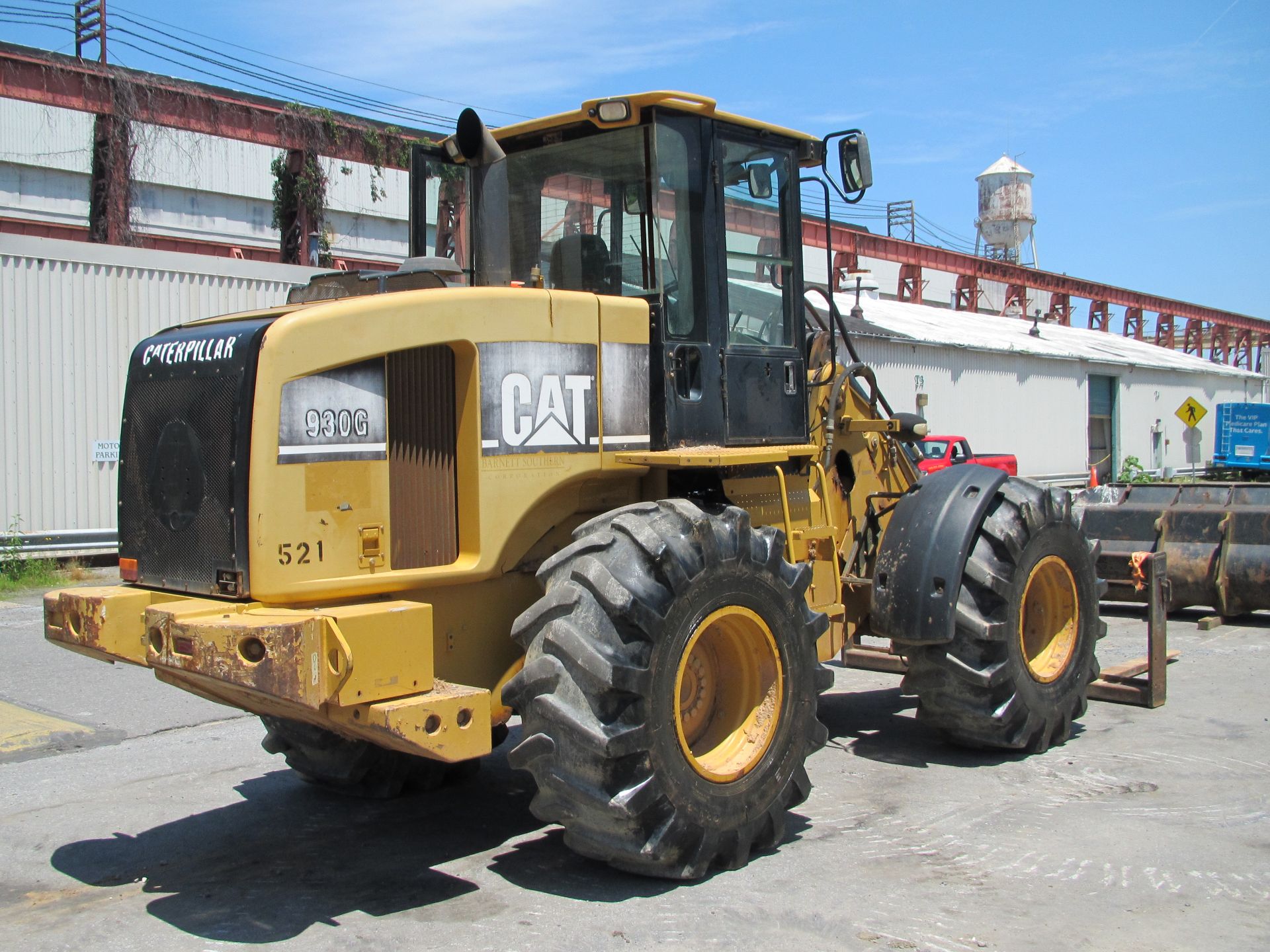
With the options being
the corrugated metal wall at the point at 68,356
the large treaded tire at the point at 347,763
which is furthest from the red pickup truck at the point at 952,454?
the large treaded tire at the point at 347,763

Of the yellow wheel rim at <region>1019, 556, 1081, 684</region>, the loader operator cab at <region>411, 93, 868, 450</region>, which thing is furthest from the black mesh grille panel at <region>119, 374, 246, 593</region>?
the yellow wheel rim at <region>1019, 556, 1081, 684</region>

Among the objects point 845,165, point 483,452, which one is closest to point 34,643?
point 483,452

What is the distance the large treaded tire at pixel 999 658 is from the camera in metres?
6.32

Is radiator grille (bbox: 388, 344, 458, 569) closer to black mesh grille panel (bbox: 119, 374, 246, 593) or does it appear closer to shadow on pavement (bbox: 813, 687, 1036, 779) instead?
black mesh grille panel (bbox: 119, 374, 246, 593)

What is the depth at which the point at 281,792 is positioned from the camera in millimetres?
6211

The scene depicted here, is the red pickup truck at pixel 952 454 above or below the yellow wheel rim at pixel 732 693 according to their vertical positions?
above

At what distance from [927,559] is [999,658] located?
2.12 feet

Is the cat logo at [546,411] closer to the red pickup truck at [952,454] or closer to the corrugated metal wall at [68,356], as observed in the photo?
the corrugated metal wall at [68,356]

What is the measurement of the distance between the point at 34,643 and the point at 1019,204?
163 ft

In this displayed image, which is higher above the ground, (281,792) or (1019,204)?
(1019,204)

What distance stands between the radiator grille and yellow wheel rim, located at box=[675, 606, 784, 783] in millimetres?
1135

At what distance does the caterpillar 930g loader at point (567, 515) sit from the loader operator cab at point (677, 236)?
17 mm

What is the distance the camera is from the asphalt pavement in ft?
14.1

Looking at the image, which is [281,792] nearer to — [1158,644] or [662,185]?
[662,185]
